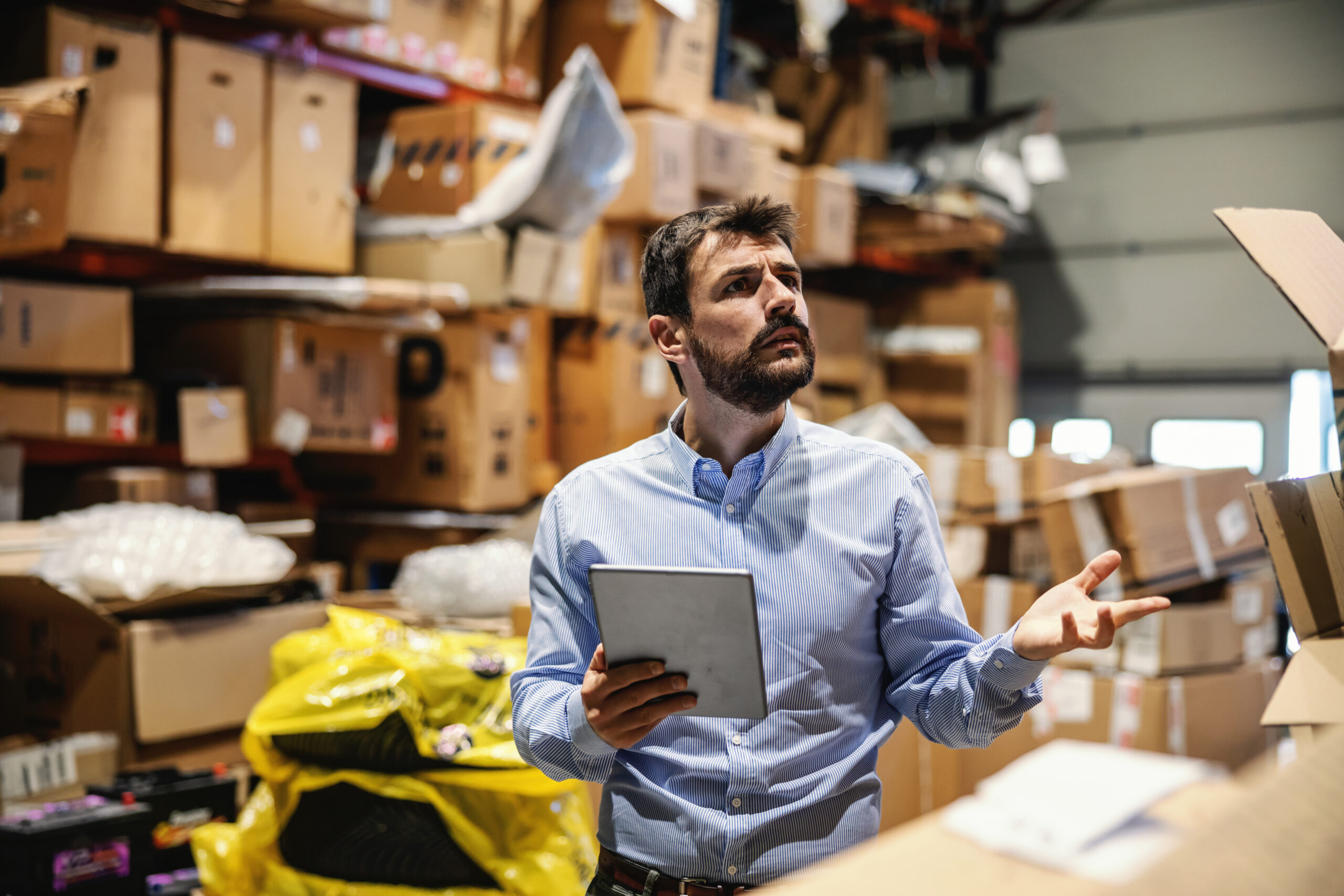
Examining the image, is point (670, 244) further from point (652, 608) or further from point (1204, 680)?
point (1204, 680)

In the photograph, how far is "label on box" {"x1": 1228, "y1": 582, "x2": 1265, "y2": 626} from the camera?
390 cm

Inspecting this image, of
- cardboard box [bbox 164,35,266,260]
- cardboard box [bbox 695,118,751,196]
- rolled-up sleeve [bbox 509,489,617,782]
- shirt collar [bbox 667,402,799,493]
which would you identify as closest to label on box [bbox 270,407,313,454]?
cardboard box [bbox 164,35,266,260]

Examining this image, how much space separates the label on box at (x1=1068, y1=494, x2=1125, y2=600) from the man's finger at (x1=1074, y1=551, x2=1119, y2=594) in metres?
2.34

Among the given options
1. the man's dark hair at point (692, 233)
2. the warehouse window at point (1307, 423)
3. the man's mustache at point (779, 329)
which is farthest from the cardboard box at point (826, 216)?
the man's mustache at point (779, 329)

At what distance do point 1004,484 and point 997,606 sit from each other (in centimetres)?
43

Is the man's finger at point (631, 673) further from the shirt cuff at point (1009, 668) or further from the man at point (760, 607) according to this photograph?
the shirt cuff at point (1009, 668)

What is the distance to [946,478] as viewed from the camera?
163 inches

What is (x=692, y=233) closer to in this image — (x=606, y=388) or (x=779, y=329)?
(x=779, y=329)

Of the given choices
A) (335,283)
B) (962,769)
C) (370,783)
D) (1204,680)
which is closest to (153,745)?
(370,783)

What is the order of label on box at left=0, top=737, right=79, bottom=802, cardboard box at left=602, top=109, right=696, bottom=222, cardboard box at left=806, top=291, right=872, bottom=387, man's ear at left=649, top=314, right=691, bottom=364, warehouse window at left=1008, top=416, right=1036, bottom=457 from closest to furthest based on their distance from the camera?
1. man's ear at left=649, top=314, right=691, bottom=364
2. label on box at left=0, top=737, right=79, bottom=802
3. cardboard box at left=602, top=109, right=696, bottom=222
4. cardboard box at left=806, top=291, right=872, bottom=387
5. warehouse window at left=1008, top=416, right=1036, bottom=457

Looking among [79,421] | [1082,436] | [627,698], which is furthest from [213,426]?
[1082,436]

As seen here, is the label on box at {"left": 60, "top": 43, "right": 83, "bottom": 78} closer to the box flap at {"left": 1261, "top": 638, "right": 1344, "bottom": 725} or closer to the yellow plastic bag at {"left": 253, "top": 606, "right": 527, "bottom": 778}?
the yellow plastic bag at {"left": 253, "top": 606, "right": 527, "bottom": 778}

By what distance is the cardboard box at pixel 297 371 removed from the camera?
3.51 m

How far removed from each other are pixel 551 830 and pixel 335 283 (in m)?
1.90
